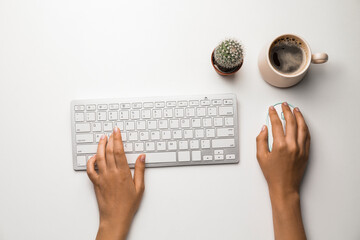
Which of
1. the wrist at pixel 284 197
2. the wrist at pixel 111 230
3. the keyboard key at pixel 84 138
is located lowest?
the wrist at pixel 111 230

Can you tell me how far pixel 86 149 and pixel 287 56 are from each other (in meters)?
0.58

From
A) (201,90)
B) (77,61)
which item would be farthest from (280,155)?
(77,61)

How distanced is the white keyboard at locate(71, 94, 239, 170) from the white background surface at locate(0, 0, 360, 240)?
0.03 metres

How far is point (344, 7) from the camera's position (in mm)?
640

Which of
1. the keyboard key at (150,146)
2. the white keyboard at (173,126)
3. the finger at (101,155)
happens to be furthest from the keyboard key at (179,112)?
the finger at (101,155)

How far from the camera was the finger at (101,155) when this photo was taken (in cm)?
61

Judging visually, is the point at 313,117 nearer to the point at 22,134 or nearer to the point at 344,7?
the point at 344,7

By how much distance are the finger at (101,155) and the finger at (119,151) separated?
3cm

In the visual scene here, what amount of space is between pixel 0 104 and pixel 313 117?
0.87 metres

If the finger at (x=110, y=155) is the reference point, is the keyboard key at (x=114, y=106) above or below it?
above

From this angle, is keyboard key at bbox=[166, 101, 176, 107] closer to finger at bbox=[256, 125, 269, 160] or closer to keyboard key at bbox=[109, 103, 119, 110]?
keyboard key at bbox=[109, 103, 119, 110]

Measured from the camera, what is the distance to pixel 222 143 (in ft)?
2.04

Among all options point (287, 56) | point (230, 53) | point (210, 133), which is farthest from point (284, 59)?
point (210, 133)

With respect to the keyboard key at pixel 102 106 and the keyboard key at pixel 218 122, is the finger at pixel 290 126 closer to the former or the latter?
the keyboard key at pixel 218 122
